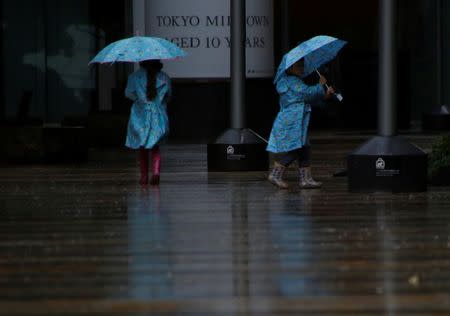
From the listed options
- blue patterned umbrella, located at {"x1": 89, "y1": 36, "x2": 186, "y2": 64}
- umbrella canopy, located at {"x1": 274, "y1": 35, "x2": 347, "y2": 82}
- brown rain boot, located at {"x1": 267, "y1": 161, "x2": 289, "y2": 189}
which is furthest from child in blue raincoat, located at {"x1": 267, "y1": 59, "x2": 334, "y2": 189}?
blue patterned umbrella, located at {"x1": 89, "y1": 36, "x2": 186, "y2": 64}

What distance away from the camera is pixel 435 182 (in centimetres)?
1538

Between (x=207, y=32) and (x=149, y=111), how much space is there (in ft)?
31.4

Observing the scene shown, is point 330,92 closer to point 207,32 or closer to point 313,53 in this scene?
point 313,53

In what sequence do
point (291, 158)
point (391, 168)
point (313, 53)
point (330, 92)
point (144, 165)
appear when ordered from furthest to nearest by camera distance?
point (144, 165) < point (313, 53) < point (291, 158) < point (330, 92) < point (391, 168)

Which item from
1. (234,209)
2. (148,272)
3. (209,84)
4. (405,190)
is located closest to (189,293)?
(148,272)

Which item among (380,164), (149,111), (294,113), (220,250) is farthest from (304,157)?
(220,250)

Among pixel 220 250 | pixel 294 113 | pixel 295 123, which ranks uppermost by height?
pixel 294 113

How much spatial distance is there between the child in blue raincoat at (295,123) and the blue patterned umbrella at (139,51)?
1.37m

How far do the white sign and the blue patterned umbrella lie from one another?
8988 mm

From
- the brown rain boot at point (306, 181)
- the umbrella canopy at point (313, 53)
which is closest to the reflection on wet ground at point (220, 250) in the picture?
the brown rain boot at point (306, 181)

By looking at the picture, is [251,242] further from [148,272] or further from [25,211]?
[25,211]

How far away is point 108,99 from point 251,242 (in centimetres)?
2212

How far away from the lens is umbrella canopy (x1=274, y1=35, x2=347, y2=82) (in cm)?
1510

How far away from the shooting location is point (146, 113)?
53.2 ft
